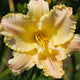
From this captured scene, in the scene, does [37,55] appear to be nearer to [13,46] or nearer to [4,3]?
[13,46]

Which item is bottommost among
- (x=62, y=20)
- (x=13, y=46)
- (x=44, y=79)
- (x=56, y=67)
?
(x=44, y=79)

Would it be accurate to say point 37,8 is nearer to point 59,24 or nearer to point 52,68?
point 59,24

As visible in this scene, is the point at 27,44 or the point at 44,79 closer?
the point at 27,44

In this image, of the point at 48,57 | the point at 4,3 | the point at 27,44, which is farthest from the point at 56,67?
the point at 4,3

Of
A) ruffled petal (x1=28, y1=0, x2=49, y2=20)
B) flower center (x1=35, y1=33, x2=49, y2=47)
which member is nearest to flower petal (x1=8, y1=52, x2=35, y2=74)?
flower center (x1=35, y1=33, x2=49, y2=47)

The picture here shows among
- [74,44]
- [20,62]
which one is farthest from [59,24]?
[20,62]

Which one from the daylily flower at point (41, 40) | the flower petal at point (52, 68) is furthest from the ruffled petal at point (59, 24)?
the flower petal at point (52, 68)

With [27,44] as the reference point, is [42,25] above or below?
above
